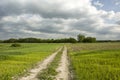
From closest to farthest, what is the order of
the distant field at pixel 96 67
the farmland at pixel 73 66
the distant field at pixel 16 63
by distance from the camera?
the distant field at pixel 96 67 → the farmland at pixel 73 66 → the distant field at pixel 16 63

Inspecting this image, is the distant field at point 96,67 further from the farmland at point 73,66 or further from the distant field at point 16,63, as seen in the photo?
the distant field at point 16,63

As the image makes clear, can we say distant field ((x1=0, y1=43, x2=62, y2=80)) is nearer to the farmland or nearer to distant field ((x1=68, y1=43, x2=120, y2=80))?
the farmland

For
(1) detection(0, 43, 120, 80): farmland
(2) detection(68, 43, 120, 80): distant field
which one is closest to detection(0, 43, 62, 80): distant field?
(1) detection(0, 43, 120, 80): farmland

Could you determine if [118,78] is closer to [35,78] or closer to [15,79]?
[35,78]

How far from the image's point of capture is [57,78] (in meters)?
16.3

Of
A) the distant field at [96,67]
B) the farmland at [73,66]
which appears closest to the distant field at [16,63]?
the farmland at [73,66]

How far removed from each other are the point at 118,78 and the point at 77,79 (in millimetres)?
3248

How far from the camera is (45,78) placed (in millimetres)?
15977

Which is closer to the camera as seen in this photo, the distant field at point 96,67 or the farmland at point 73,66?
the distant field at point 96,67

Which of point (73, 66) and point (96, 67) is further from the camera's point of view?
point (73, 66)

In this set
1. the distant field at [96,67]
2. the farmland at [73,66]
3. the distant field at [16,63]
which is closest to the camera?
the distant field at [96,67]

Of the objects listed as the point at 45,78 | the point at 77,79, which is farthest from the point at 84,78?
the point at 45,78

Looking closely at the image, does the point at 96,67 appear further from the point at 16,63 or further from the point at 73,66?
the point at 16,63

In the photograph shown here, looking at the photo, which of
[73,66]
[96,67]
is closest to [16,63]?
[73,66]
